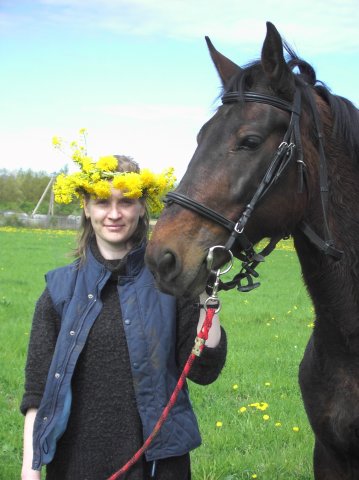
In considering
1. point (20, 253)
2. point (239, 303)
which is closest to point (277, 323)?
point (239, 303)

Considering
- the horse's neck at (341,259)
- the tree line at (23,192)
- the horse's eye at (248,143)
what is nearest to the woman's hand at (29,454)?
the horse's neck at (341,259)

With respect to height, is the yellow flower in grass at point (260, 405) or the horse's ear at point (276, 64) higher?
the horse's ear at point (276, 64)

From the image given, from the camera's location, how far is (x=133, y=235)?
322 cm

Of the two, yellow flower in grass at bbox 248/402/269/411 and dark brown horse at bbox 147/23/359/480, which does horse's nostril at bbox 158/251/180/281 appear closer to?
dark brown horse at bbox 147/23/359/480

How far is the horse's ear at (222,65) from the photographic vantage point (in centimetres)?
303

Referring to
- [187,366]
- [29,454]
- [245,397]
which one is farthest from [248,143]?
[245,397]

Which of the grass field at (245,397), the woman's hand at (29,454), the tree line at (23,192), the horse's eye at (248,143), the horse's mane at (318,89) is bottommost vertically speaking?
the tree line at (23,192)

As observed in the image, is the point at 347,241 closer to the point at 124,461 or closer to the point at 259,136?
the point at 259,136

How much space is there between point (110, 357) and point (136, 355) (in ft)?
0.59

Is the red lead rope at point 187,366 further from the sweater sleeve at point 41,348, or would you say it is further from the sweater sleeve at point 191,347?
the sweater sleeve at point 41,348

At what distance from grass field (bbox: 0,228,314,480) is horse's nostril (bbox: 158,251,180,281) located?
148 centimetres

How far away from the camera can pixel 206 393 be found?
20.1 ft

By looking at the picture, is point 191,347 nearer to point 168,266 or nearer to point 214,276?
point 214,276

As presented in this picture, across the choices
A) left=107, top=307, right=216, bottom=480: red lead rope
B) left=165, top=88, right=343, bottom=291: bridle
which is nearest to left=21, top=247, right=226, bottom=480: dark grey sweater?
left=107, top=307, right=216, bottom=480: red lead rope
